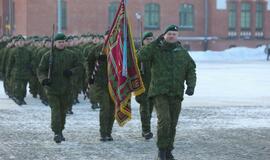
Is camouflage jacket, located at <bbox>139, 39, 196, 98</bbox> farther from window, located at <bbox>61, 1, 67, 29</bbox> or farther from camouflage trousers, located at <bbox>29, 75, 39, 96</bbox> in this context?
window, located at <bbox>61, 1, 67, 29</bbox>

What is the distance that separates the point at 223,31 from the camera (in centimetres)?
5944

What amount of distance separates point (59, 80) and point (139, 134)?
6.41ft

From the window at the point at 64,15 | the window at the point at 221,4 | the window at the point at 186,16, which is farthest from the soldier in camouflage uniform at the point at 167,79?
the window at the point at 221,4

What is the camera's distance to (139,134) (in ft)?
40.3

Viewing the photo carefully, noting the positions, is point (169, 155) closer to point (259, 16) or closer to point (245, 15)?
point (245, 15)

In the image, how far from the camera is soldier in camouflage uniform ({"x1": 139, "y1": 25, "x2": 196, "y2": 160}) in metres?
9.51

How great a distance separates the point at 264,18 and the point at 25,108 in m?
47.0

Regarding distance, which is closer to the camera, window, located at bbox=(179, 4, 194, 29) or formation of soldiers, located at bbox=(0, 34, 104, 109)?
formation of soldiers, located at bbox=(0, 34, 104, 109)

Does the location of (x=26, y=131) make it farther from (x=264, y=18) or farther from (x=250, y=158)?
(x=264, y=18)

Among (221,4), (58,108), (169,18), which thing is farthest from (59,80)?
(221,4)

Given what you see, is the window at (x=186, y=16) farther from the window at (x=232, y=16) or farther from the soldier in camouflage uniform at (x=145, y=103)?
the soldier in camouflage uniform at (x=145, y=103)

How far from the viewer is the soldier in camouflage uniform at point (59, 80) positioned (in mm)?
11281

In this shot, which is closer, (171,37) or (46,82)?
(171,37)

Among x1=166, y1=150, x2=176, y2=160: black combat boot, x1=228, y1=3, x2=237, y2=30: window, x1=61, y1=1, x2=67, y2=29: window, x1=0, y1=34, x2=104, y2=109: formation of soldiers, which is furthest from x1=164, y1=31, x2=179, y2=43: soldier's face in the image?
x1=228, y1=3, x2=237, y2=30: window
